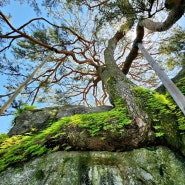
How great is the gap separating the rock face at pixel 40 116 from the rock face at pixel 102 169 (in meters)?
1.78

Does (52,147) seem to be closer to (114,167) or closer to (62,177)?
(62,177)

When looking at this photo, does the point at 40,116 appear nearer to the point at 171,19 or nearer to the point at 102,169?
the point at 102,169

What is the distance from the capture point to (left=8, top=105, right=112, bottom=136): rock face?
4.49 meters

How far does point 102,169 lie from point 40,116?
114 inches

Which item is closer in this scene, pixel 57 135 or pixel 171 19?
pixel 171 19

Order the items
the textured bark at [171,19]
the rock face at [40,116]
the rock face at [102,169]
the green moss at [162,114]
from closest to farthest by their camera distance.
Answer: the rock face at [102,169] < the textured bark at [171,19] < the green moss at [162,114] < the rock face at [40,116]

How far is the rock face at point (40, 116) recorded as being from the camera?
4495 mm

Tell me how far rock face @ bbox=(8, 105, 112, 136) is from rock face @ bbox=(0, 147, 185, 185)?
5.82ft

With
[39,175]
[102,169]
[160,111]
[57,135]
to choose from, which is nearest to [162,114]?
[160,111]

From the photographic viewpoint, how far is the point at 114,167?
2.49 m

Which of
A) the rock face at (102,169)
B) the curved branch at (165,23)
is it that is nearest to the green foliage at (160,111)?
the rock face at (102,169)

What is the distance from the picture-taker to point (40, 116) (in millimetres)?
4918

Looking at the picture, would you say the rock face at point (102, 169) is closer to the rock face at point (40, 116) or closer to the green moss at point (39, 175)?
the green moss at point (39, 175)

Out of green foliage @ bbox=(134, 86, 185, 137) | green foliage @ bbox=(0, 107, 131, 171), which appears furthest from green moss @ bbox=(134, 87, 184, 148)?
green foliage @ bbox=(0, 107, 131, 171)
